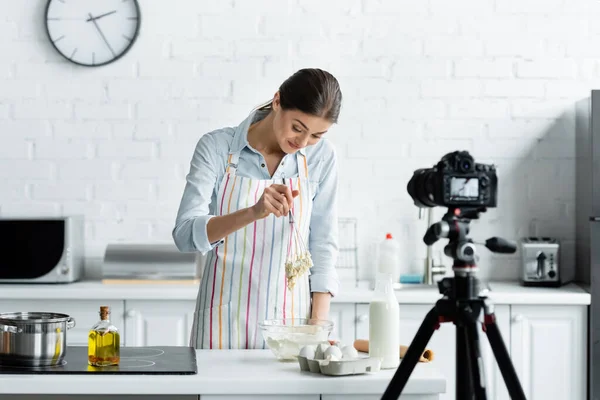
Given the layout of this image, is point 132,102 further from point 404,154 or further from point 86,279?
point 404,154

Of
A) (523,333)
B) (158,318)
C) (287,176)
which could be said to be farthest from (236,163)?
(523,333)

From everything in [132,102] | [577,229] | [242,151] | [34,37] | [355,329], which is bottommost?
[355,329]

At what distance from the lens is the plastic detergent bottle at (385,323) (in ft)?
6.51

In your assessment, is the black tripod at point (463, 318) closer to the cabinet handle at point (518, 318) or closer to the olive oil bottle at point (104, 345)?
the olive oil bottle at point (104, 345)

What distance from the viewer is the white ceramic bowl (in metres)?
2.05

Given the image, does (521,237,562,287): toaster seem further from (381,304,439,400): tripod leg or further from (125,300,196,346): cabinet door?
(381,304,439,400): tripod leg

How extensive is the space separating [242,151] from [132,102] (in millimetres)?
1604

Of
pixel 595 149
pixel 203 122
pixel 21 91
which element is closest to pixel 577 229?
pixel 595 149

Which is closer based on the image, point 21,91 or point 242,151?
point 242,151

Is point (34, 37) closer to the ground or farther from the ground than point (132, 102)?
farther from the ground

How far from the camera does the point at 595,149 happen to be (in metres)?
3.53

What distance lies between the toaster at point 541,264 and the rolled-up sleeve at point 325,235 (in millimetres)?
1460

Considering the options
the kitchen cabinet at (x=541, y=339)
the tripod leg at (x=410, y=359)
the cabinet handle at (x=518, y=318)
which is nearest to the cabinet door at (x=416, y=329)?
the kitchen cabinet at (x=541, y=339)

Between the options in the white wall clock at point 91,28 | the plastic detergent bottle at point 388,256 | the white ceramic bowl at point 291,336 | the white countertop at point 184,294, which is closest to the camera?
the white ceramic bowl at point 291,336
